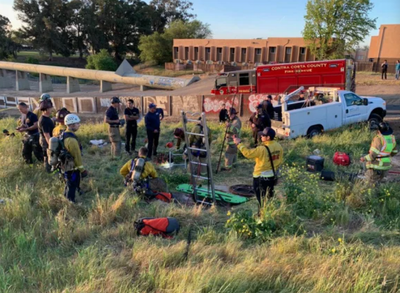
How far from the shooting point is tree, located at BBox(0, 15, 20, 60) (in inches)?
2306

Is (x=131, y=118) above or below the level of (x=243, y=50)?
below

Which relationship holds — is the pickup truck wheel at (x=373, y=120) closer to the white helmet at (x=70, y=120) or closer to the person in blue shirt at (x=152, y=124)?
the person in blue shirt at (x=152, y=124)

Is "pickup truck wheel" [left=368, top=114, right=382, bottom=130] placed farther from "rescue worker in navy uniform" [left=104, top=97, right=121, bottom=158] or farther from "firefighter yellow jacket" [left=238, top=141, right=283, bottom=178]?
"rescue worker in navy uniform" [left=104, top=97, right=121, bottom=158]

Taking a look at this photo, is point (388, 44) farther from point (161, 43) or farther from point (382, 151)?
point (382, 151)

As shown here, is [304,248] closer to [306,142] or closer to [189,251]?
[189,251]

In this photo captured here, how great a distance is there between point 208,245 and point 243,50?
40011 mm

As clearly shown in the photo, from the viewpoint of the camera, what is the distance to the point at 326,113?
11961 mm

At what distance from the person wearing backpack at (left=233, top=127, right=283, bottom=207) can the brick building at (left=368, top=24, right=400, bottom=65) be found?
35198mm

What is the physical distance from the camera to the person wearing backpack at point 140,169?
6289 mm

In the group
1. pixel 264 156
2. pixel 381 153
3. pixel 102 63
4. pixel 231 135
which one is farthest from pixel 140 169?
pixel 102 63

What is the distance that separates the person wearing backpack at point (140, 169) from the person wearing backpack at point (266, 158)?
6.33 ft

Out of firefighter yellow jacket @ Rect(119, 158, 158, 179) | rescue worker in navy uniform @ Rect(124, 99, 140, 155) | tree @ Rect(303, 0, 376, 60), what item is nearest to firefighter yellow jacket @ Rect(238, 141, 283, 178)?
firefighter yellow jacket @ Rect(119, 158, 158, 179)

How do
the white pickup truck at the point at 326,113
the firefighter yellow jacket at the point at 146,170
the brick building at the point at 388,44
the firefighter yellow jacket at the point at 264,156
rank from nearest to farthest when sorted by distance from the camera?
the firefighter yellow jacket at the point at 264,156 → the firefighter yellow jacket at the point at 146,170 → the white pickup truck at the point at 326,113 → the brick building at the point at 388,44

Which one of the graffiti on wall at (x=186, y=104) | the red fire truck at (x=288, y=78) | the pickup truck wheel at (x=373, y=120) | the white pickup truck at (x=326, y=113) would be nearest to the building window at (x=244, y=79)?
the red fire truck at (x=288, y=78)
